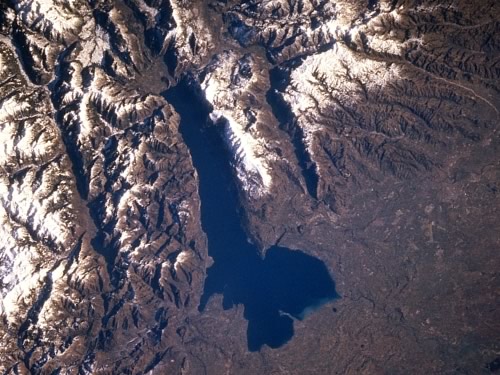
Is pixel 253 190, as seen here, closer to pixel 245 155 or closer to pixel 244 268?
pixel 245 155

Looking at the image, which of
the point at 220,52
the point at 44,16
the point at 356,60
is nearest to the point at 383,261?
the point at 356,60

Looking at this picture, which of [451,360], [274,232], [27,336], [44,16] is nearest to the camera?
[451,360]

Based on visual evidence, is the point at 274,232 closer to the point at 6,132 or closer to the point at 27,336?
the point at 27,336

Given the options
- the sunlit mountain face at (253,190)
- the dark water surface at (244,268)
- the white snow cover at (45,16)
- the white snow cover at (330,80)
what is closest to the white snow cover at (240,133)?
the sunlit mountain face at (253,190)

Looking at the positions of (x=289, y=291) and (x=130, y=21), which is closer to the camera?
(x=289, y=291)

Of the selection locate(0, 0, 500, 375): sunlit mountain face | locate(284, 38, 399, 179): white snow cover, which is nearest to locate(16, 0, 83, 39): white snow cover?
locate(0, 0, 500, 375): sunlit mountain face

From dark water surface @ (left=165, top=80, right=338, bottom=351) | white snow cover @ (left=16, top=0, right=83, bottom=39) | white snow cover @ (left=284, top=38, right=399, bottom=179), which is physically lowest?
dark water surface @ (left=165, top=80, right=338, bottom=351)

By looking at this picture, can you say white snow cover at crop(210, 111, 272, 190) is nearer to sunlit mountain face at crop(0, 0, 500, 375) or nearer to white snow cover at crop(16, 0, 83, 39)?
sunlit mountain face at crop(0, 0, 500, 375)
